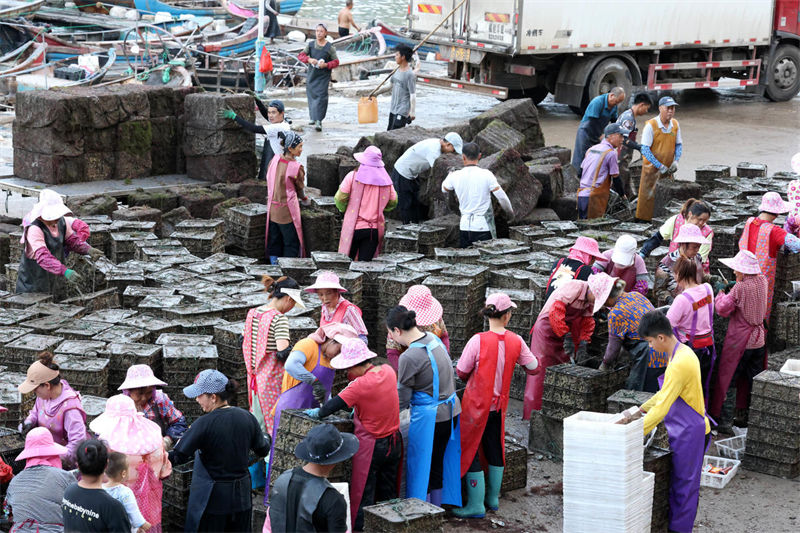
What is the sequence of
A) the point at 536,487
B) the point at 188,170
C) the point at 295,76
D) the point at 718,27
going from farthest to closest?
the point at 295,76 → the point at 718,27 → the point at 188,170 → the point at 536,487

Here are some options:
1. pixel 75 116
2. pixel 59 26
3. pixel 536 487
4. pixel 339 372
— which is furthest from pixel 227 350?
pixel 59 26

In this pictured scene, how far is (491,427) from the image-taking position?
6957mm

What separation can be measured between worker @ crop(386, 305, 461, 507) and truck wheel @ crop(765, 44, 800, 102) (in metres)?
18.7

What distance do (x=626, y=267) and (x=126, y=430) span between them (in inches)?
177

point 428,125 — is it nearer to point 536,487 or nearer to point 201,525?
point 536,487

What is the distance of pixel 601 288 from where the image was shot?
309 inches

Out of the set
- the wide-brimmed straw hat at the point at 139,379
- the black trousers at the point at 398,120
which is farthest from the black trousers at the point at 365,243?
the black trousers at the point at 398,120

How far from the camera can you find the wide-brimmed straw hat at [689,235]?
322 inches

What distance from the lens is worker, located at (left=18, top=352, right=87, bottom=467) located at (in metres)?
6.11

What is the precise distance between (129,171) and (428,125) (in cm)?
734

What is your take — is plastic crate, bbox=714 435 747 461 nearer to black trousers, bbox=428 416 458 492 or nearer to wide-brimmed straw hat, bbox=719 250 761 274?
wide-brimmed straw hat, bbox=719 250 761 274

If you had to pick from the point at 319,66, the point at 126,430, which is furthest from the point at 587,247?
the point at 319,66

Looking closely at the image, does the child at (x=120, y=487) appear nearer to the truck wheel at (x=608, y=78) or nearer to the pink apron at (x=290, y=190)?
the pink apron at (x=290, y=190)

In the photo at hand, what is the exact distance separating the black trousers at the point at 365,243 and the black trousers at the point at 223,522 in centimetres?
496
